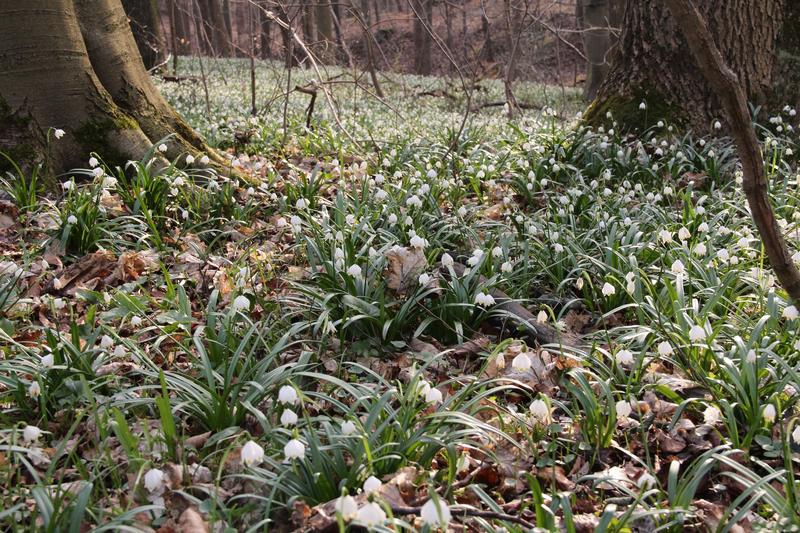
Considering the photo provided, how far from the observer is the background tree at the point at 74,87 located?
4.73 metres

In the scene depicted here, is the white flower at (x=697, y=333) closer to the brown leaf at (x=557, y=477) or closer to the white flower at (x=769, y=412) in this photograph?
the white flower at (x=769, y=412)

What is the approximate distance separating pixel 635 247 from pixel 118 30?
4.28 meters

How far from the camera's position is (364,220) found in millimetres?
Answer: 4105

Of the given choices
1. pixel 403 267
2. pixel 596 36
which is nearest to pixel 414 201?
pixel 403 267

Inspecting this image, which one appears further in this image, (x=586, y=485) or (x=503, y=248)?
(x=503, y=248)

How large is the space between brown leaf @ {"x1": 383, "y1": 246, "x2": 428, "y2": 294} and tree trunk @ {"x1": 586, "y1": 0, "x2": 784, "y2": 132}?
369 cm

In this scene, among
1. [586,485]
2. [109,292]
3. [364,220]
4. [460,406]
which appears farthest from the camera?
[364,220]

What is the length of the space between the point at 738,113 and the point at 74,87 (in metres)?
4.50

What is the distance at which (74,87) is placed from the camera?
4949 mm

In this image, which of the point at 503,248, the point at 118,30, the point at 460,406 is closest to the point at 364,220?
the point at 503,248

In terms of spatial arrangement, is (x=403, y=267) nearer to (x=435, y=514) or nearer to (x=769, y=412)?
(x=769, y=412)

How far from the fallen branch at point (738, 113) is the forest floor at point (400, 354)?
18.1 inches

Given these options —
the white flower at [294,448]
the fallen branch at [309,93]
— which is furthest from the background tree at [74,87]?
the white flower at [294,448]

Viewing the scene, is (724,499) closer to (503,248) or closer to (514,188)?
(503,248)
